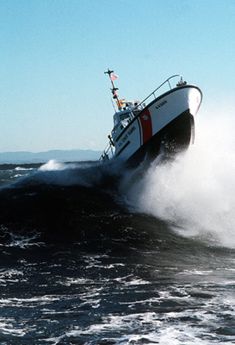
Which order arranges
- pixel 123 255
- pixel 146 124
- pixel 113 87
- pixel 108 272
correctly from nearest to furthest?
pixel 108 272 < pixel 123 255 < pixel 146 124 < pixel 113 87

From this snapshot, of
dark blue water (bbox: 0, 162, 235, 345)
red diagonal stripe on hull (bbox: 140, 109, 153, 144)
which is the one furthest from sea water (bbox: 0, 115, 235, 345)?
red diagonal stripe on hull (bbox: 140, 109, 153, 144)

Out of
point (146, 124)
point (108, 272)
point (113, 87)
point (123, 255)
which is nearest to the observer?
point (108, 272)

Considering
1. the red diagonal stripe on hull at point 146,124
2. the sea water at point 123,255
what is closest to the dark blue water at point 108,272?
the sea water at point 123,255

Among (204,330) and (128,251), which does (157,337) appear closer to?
(204,330)

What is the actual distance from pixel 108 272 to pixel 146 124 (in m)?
13.2

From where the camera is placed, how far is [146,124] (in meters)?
25.6

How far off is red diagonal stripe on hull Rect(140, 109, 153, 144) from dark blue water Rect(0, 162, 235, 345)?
8.06ft

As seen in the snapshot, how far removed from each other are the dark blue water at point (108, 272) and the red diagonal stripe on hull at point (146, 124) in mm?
2458

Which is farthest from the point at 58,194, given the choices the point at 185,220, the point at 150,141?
the point at 185,220

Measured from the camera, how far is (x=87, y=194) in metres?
→ 26.5

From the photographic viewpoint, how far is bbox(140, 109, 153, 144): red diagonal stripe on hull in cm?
2555

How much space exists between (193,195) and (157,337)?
1760 centimetres

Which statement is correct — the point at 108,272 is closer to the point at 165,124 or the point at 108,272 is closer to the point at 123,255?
the point at 123,255

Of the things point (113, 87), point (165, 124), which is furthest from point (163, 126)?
point (113, 87)
